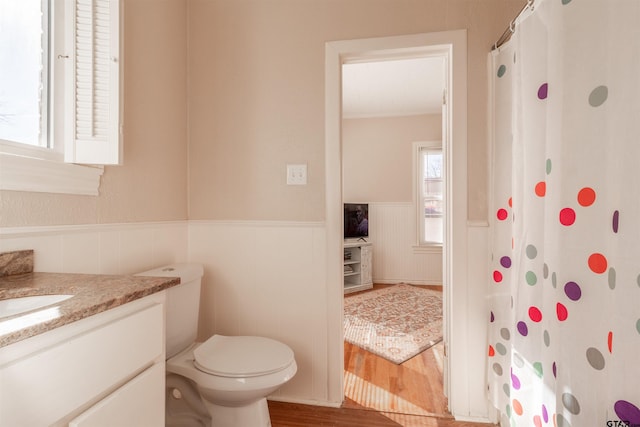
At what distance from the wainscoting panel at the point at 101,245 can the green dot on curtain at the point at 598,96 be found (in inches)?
70.1

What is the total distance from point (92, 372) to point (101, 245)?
82cm

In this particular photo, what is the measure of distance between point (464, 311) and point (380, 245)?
3.18 metres

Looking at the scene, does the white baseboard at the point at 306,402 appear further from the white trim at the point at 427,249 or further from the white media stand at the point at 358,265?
the white trim at the point at 427,249

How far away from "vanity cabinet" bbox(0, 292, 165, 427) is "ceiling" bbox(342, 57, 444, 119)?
8.41ft

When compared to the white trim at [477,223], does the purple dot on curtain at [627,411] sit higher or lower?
lower

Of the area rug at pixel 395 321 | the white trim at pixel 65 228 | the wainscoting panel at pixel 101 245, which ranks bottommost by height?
the area rug at pixel 395 321

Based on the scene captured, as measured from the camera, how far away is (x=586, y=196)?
35.7 inches

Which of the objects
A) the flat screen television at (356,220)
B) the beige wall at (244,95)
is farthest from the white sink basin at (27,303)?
the flat screen television at (356,220)

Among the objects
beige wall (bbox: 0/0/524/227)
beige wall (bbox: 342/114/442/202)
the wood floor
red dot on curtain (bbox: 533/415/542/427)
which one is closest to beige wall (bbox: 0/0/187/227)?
beige wall (bbox: 0/0/524/227)

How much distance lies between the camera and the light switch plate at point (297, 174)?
1879 millimetres

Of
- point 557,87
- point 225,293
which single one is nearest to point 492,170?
point 557,87

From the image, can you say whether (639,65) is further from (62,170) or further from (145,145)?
(145,145)

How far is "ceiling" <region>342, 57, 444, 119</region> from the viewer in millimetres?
3318

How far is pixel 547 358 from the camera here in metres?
1.09
